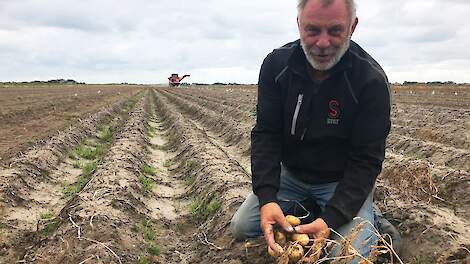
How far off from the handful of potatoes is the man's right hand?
0.05 m

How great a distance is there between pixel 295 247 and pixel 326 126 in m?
1.02

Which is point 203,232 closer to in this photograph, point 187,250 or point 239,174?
point 187,250

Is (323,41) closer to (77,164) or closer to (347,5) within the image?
(347,5)

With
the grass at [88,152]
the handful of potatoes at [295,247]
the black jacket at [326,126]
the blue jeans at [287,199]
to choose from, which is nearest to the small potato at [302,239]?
the handful of potatoes at [295,247]

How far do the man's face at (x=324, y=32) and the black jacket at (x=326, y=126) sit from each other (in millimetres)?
157

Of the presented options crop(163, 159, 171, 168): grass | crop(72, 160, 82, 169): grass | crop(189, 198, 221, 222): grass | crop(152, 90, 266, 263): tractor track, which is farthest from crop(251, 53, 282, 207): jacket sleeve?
crop(72, 160, 82, 169): grass

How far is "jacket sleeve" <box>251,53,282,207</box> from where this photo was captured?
3.80 m

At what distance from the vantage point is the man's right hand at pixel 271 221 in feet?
10.9

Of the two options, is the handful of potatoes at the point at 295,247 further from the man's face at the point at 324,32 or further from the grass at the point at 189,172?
the grass at the point at 189,172

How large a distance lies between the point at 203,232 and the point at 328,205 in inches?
93.4

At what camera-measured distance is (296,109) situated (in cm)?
376

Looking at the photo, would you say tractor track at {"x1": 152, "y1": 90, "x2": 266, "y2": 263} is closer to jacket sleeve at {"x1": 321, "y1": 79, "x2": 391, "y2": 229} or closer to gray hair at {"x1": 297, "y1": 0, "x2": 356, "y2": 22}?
jacket sleeve at {"x1": 321, "y1": 79, "x2": 391, "y2": 229}

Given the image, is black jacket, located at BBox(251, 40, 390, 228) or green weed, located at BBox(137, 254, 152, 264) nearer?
black jacket, located at BBox(251, 40, 390, 228)

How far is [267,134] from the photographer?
12.9 feet
